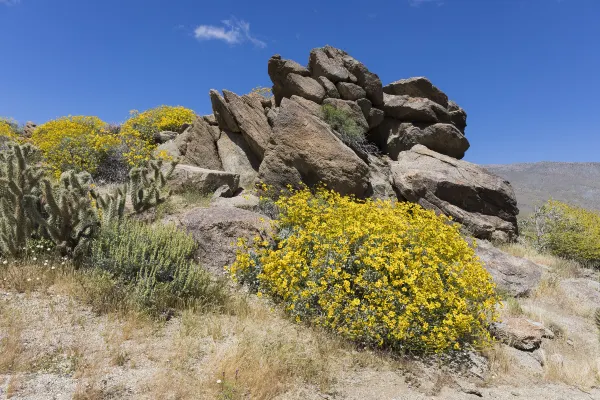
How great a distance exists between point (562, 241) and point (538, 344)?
10955 millimetres

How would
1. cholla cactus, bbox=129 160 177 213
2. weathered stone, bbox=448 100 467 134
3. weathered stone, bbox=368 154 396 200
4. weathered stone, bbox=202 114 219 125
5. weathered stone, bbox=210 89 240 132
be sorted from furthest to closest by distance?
weathered stone, bbox=448 100 467 134
weathered stone, bbox=202 114 219 125
weathered stone, bbox=210 89 240 132
weathered stone, bbox=368 154 396 200
cholla cactus, bbox=129 160 177 213

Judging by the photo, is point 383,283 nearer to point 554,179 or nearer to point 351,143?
point 351,143

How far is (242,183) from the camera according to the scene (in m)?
13.6

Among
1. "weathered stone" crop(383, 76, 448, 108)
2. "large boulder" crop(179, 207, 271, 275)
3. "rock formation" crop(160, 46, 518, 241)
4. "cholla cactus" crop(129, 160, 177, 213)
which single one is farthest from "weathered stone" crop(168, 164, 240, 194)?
"weathered stone" crop(383, 76, 448, 108)

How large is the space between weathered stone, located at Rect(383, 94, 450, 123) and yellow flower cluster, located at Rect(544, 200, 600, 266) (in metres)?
6.67

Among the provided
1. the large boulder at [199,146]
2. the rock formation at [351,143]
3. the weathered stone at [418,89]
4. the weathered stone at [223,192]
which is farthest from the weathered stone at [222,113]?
the weathered stone at [418,89]

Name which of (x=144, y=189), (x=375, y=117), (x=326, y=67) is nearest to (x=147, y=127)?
(x=326, y=67)

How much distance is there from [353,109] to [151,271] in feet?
41.8

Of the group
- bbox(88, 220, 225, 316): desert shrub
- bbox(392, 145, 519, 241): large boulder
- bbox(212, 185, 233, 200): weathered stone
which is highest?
bbox(392, 145, 519, 241): large boulder

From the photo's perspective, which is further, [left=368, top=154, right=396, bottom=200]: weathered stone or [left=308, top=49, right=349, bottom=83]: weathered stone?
[left=308, top=49, right=349, bottom=83]: weathered stone

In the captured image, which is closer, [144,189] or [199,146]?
[144,189]

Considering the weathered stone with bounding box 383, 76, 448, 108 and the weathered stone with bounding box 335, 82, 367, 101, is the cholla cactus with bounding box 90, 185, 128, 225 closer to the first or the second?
the weathered stone with bounding box 335, 82, 367, 101

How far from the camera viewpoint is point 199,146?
14148 mm

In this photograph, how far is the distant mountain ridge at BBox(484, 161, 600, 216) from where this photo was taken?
259 feet
